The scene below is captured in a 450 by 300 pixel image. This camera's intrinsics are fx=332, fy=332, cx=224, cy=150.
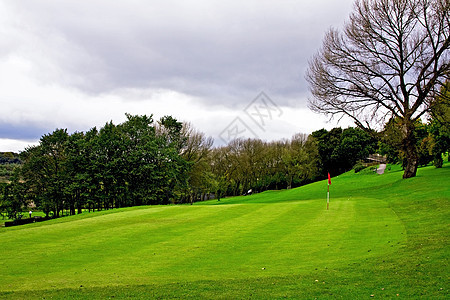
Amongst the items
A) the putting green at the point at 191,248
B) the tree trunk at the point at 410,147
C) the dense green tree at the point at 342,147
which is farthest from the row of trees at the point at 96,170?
the dense green tree at the point at 342,147

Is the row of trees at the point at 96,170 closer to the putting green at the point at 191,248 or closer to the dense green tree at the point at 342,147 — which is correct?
the putting green at the point at 191,248

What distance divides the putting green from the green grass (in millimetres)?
32

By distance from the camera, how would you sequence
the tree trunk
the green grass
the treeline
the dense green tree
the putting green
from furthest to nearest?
the dense green tree, the treeline, the tree trunk, the putting green, the green grass

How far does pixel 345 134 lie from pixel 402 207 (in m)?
56.7

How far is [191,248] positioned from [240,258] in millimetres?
2034

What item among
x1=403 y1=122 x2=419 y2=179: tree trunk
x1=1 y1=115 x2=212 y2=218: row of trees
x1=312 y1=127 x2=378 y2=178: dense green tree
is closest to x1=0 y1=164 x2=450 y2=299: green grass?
x1=403 y1=122 x2=419 y2=179: tree trunk

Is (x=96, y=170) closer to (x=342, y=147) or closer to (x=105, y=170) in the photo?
(x=105, y=170)

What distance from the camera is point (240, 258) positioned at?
31.4 ft

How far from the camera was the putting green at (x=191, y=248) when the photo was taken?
822 centimetres

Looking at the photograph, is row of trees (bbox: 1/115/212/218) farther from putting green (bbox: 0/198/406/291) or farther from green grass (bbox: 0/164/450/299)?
green grass (bbox: 0/164/450/299)

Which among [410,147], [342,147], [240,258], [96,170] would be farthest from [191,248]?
[342,147]

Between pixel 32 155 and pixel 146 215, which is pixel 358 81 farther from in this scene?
pixel 32 155

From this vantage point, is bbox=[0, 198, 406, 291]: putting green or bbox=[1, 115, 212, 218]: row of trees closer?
bbox=[0, 198, 406, 291]: putting green

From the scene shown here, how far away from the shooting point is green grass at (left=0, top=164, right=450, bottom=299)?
22.6ft
